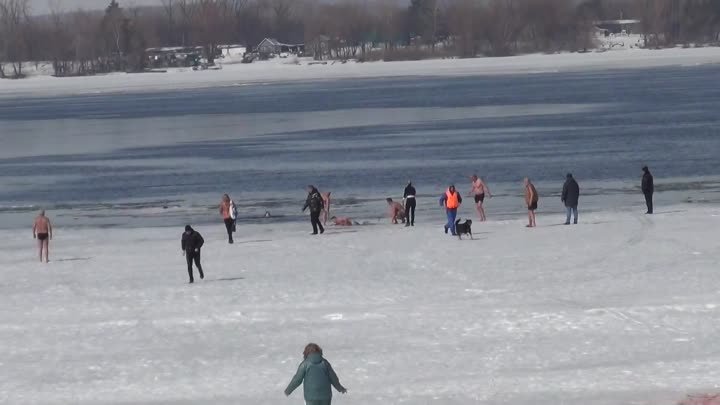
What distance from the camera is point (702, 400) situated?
48.3ft


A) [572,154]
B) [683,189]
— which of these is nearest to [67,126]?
[572,154]

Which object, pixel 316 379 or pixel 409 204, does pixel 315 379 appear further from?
pixel 409 204

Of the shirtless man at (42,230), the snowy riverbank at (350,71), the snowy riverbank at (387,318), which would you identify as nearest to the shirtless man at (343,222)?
the snowy riverbank at (387,318)

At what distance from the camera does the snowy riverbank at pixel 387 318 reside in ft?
54.0

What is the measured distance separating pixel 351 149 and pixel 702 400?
40.2 meters

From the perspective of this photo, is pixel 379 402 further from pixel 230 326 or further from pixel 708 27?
pixel 708 27

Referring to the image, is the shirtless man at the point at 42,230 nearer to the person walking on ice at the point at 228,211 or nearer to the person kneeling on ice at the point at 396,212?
the person walking on ice at the point at 228,211

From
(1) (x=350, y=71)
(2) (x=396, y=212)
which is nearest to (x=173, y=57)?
(1) (x=350, y=71)

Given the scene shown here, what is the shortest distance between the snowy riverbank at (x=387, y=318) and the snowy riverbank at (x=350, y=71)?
107251mm

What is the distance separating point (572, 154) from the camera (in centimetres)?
4906

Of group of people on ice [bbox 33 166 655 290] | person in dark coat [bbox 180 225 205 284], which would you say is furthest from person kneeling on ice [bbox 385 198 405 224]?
person in dark coat [bbox 180 225 205 284]

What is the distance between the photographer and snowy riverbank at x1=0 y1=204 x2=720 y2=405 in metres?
16.5

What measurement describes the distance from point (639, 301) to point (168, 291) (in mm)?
7759

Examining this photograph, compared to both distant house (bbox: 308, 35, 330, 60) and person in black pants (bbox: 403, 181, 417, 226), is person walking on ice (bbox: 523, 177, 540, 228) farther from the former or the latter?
distant house (bbox: 308, 35, 330, 60)
